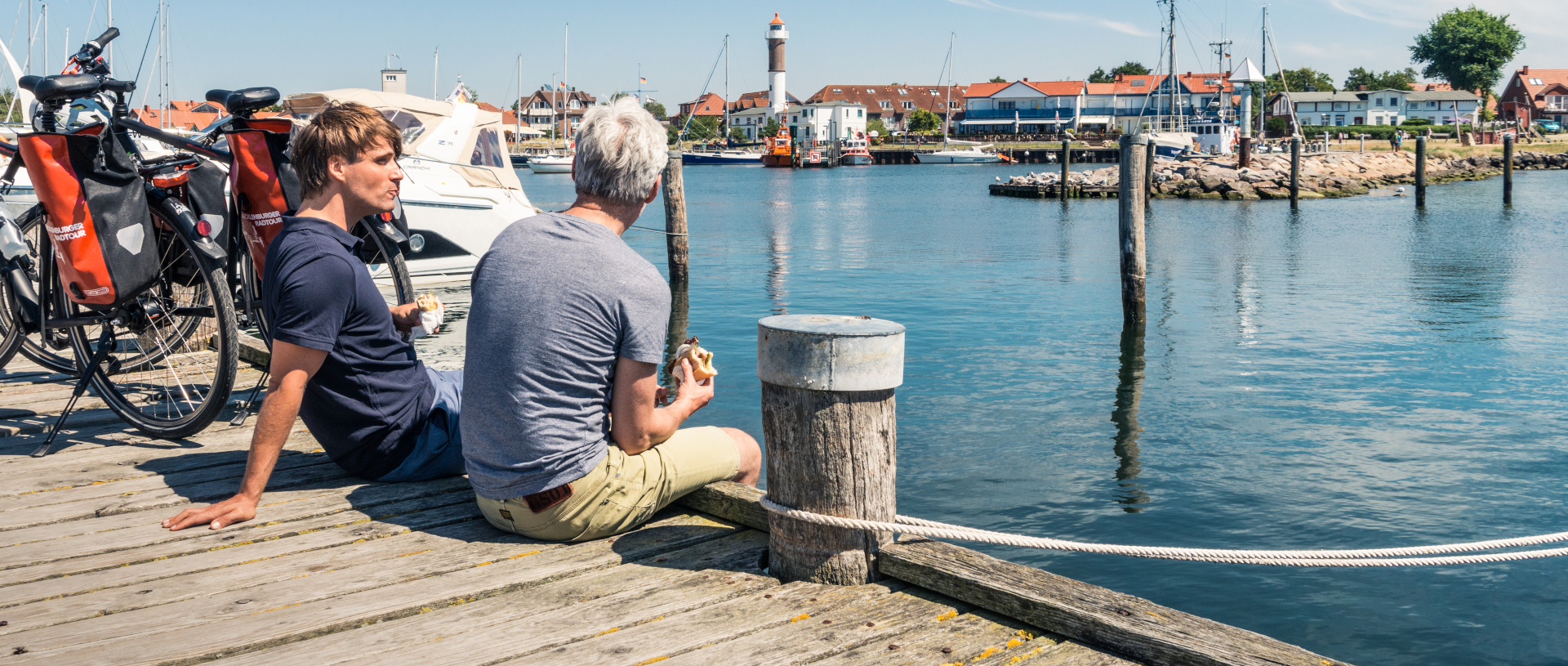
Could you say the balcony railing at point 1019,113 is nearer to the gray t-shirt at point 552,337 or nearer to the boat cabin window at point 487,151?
the boat cabin window at point 487,151

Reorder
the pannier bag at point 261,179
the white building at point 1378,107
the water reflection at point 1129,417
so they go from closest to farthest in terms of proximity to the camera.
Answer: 1. the pannier bag at point 261,179
2. the water reflection at point 1129,417
3. the white building at point 1378,107

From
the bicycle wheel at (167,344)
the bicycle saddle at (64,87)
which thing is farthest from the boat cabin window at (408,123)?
the bicycle saddle at (64,87)

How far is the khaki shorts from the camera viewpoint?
11.0 ft

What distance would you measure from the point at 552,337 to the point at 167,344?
2.81 metres

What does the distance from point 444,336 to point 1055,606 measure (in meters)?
13.3

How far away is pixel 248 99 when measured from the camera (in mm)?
4801

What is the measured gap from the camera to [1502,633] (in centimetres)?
539

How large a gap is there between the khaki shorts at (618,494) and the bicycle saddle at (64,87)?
256 cm

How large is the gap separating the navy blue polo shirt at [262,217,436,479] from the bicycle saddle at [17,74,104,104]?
146 cm

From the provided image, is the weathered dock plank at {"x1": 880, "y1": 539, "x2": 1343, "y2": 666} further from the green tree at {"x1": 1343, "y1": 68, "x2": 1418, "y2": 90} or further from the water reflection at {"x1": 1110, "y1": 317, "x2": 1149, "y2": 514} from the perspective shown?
the green tree at {"x1": 1343, "y1": 68, "x2": 1418, "y2": 90}

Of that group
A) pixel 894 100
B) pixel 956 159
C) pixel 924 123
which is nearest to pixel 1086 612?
pixel 956 159

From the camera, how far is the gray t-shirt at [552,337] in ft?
9.99

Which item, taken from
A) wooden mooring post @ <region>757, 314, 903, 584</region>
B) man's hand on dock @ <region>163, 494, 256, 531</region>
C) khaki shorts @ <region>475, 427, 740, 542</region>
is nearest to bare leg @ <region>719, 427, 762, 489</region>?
khaki shorts @ <region>475, 427, 740, 542</region>

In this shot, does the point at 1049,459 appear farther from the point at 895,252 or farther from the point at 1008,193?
the point at 1008,193
